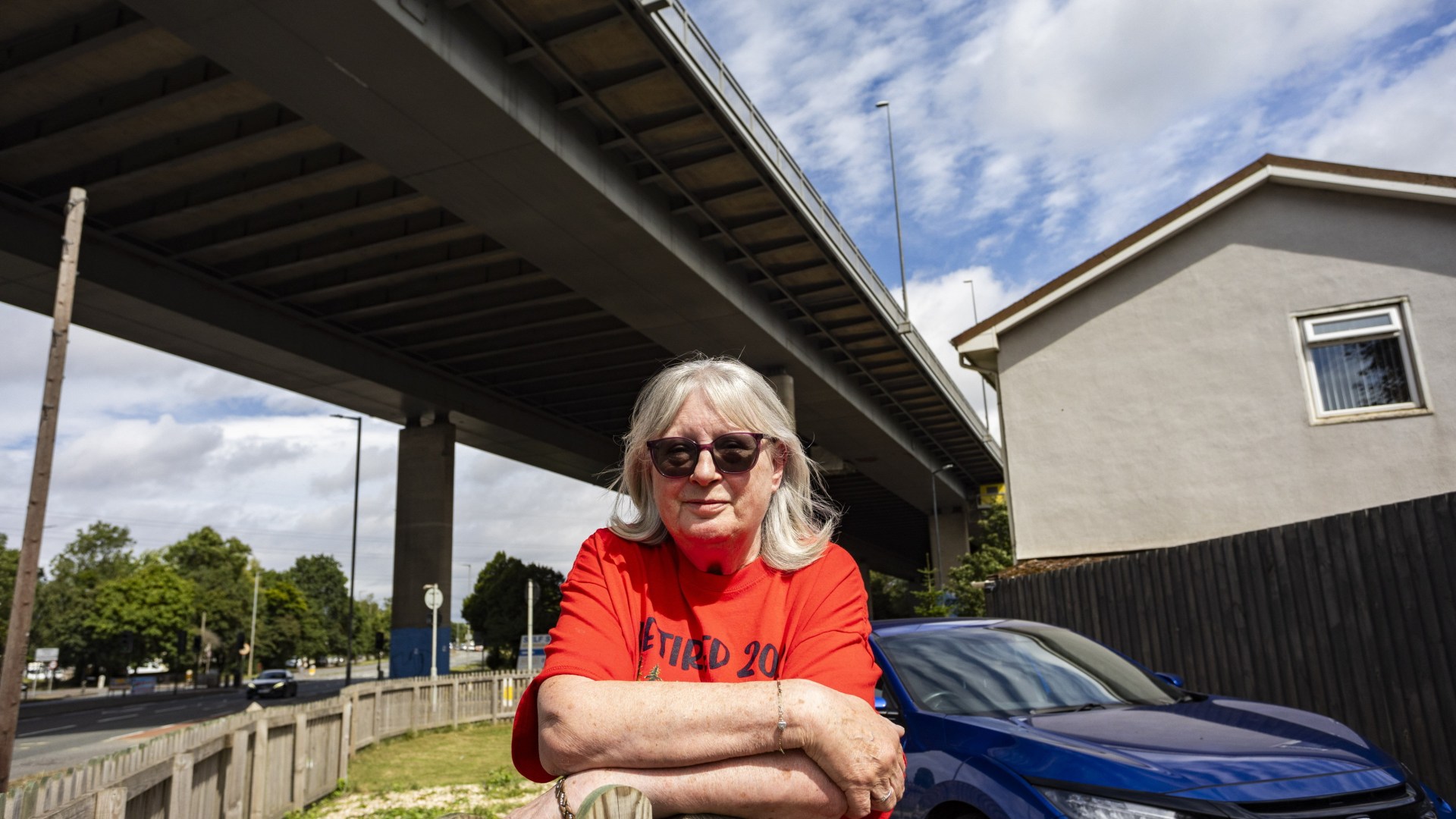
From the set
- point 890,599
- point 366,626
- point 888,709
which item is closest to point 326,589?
point 366,626

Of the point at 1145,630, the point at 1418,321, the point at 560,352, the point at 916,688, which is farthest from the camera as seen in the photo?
the point at 560,352

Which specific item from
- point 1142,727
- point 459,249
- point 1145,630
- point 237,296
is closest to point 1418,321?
point 1145,630

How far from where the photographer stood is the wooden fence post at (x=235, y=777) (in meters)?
7.55

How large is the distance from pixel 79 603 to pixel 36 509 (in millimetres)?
72188

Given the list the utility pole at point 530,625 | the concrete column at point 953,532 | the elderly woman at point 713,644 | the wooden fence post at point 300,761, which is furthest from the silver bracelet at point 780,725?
the concrete column at point 953,532

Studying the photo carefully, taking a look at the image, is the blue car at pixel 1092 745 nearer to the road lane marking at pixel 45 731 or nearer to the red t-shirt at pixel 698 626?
the red t-shirt at pixel 698 626

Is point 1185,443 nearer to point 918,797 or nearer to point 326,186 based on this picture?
point 918,797

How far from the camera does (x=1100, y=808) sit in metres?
3.77

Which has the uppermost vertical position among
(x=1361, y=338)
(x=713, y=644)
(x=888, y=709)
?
(x=1361, y=338)

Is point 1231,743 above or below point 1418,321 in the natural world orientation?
below

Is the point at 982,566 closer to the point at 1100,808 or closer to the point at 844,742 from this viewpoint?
the point at 1100,808

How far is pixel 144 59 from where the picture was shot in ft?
51.3

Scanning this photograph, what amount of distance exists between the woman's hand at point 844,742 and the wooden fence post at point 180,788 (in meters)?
5.33

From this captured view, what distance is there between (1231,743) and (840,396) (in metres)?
28.8
